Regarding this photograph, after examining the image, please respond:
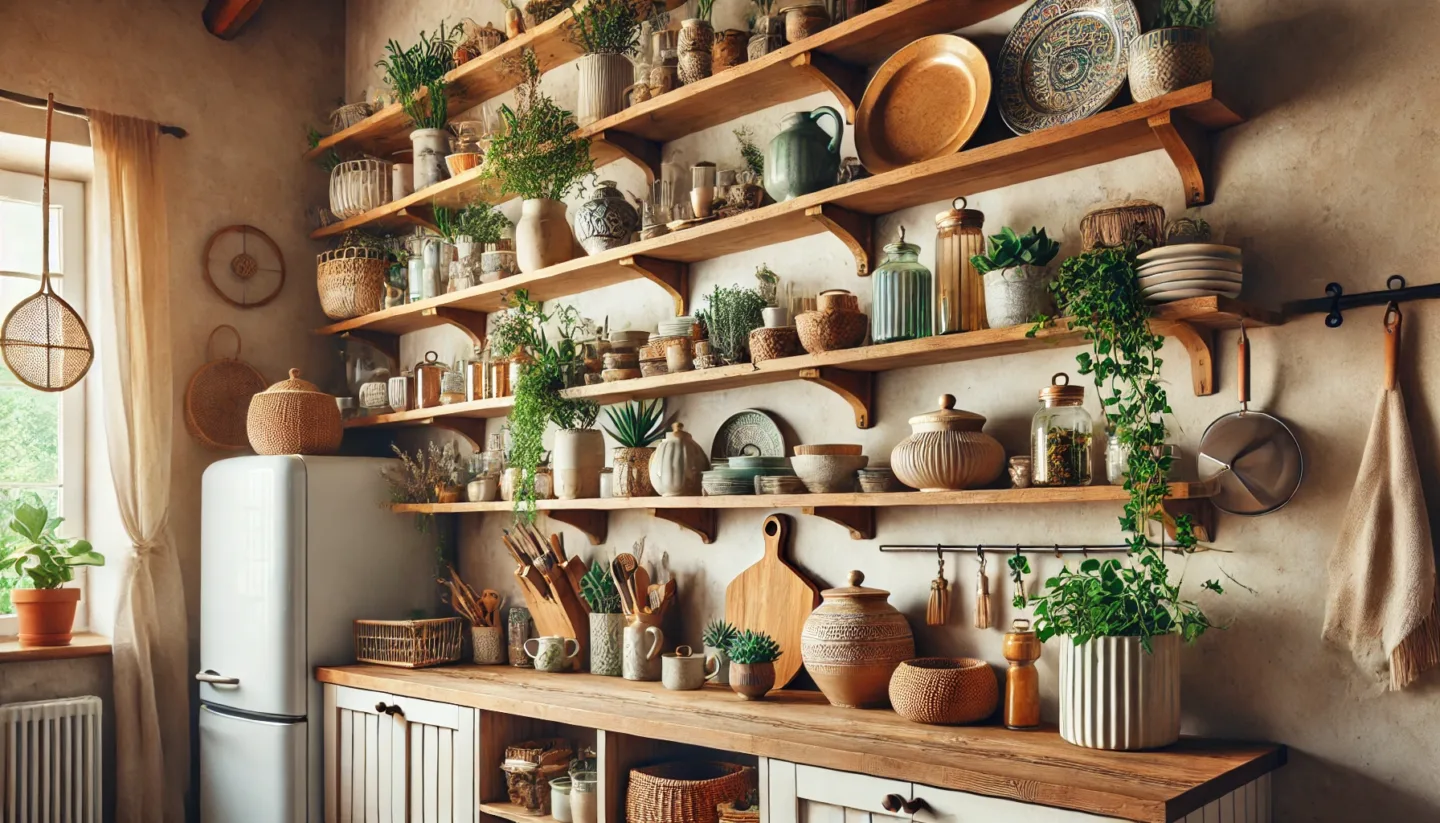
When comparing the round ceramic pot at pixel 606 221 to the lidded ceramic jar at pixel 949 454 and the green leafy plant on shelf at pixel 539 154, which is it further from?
the lidded ceramic jar at pixel 949 454

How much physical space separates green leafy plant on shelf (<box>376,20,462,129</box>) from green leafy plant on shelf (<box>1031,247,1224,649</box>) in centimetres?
238

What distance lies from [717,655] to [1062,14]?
1698 mm

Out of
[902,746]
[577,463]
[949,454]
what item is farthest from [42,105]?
[902,746]

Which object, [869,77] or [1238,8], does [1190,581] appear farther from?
[869,77]

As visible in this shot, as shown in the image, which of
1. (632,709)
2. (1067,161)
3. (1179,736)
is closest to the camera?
(1179,736)

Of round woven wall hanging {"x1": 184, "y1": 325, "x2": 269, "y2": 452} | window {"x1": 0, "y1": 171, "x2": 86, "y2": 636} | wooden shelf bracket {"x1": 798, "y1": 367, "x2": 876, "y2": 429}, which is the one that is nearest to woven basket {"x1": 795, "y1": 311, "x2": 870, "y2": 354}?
wooden shelf bracket {"x1": 798, "y1": 367, "x2": 876, "y2": 429}

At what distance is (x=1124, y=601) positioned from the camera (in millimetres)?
2111

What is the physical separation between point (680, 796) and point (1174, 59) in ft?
5.95

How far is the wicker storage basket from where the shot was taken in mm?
3465

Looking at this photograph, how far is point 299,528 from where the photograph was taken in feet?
11.4

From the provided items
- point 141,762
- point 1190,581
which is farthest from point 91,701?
point 1190,581

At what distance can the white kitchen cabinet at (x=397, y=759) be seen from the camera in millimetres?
3000

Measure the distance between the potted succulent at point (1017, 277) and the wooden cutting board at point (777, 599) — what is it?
0.87 m

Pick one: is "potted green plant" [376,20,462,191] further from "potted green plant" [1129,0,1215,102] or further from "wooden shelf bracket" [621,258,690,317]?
"potted green plant" [1129,0,1215,102]
